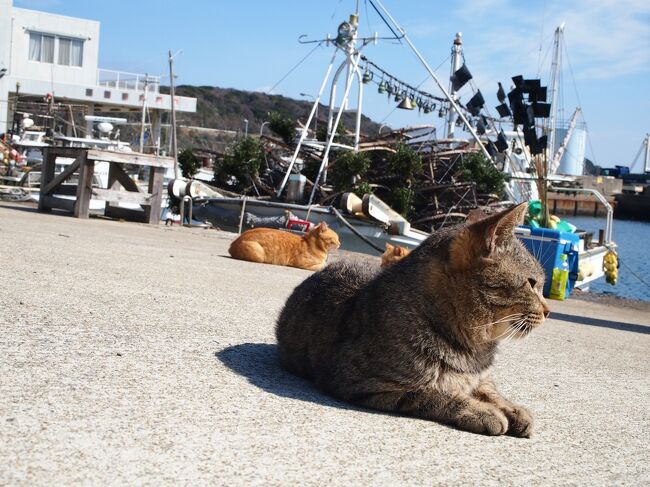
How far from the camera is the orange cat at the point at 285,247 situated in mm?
10977

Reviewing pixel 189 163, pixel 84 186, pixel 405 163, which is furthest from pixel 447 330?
pixel 189 163

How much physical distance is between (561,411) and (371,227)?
12.1 m

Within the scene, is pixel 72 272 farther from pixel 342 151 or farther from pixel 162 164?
pixel 342 151

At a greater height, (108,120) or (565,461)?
(108,120)

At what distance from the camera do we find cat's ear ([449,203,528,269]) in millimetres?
3615

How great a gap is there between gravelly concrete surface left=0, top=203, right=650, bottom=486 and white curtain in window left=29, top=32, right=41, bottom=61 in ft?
131

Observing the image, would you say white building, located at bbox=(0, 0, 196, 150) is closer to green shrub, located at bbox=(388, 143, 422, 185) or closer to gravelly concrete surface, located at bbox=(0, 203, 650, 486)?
green shrub, located at bbox=(388, 143, 422, 185)

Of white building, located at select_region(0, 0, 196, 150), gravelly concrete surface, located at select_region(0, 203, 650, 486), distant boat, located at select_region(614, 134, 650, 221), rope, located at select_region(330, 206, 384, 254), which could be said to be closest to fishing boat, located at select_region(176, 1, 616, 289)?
rope, located at select_region(330, 206, 384, 254)

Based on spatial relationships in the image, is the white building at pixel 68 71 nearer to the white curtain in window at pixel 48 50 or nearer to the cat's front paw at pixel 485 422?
the white curtain in window at pixel 48 50

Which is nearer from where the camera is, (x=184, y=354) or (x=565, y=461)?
(x=565, y=461)

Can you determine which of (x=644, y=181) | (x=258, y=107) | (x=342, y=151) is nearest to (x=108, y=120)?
(x=342, y=151)

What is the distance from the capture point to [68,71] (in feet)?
142

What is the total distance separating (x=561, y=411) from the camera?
4.16 metres

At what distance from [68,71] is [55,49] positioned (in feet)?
4.45
